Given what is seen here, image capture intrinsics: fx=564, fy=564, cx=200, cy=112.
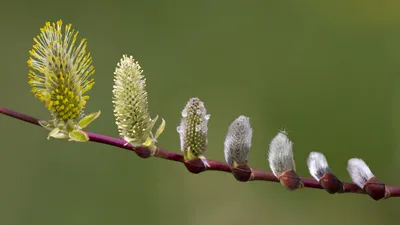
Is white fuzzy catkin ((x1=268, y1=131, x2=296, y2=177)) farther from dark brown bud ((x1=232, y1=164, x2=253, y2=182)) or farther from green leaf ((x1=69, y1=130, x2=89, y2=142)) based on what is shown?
green leaf ((x1=69, y1=130, x2=89, y2=142))

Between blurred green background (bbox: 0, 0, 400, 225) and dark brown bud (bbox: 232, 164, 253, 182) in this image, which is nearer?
dark brown bud (bbox: 232, 164, 253, 182)

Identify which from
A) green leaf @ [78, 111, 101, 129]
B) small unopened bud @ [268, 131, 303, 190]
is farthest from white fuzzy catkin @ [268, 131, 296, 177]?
green leaf @ [78, 111, 101, 129]

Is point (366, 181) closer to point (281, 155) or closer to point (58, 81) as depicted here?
point (281, 155)

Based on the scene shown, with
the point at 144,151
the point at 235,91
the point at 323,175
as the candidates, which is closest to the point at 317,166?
the point at 323,175

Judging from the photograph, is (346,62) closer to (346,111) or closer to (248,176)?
(346,111)

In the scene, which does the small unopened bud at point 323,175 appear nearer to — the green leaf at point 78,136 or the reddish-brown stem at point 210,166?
the reddish-brown stem at point 210,166


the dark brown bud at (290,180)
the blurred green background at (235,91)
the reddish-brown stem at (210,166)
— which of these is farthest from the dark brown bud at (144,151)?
the blurred green background at (235,91)
